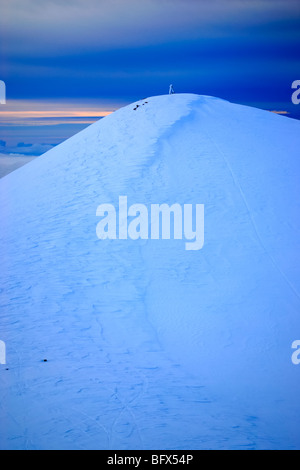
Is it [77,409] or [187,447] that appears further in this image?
[77,409]

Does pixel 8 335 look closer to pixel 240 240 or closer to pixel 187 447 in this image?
pixel 187 447

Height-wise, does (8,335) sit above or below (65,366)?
above

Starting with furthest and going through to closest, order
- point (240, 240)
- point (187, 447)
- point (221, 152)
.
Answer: point (221, 152) < point (240, 240) < point (187, 447)

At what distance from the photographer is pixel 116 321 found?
33.2ft

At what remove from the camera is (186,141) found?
16.1m

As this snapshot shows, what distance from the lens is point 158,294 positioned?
1093 centimetres

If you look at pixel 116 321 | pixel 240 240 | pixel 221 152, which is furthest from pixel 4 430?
pixel 221 152

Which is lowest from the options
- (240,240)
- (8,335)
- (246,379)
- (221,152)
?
(246,379)

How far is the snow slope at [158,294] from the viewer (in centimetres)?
737

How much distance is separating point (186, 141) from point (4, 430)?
465 inches

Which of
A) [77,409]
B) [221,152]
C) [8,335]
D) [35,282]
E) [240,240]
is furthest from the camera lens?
[221,152]

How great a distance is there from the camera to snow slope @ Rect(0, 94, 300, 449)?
7.37 metres

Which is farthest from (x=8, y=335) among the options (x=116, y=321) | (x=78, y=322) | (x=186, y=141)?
(x=186, y=141)

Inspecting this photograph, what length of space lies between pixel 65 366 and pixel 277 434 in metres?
4.10
